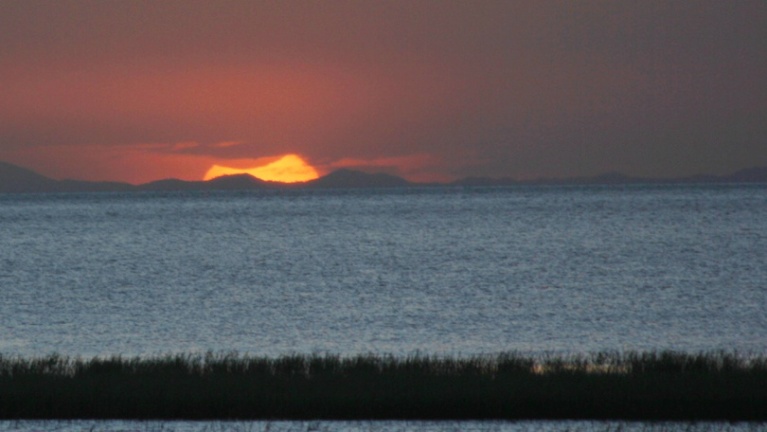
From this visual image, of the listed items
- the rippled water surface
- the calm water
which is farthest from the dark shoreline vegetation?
the rippled water surface

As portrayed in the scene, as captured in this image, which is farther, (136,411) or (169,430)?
(136,411)

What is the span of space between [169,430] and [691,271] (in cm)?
4631

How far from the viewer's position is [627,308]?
1505 inches

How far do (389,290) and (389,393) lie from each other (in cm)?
3065

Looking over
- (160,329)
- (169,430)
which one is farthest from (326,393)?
(160,329)

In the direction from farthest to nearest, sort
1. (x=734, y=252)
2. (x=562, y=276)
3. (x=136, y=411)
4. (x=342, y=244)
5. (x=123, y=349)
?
(x=342, y=244), (x=734, y=252), (x=562, y=276), (x=123, y=349), (x=136, y=411)

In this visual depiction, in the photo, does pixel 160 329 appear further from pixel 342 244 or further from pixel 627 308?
pixel 342 244

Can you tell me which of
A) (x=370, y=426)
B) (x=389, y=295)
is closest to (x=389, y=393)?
(x=370, y=426)

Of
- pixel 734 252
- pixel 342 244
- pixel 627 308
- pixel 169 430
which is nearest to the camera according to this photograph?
pixel 169 430

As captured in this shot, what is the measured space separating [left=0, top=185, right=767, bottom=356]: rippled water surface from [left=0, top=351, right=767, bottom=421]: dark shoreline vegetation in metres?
8.02

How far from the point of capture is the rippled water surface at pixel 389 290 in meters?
30.1

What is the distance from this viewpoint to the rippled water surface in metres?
30.1

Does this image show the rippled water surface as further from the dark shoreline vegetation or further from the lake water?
the dark shoreline vegetation

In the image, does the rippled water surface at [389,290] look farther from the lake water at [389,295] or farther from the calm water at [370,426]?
the calm water at [370,426]
